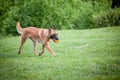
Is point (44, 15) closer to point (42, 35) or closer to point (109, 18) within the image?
point (109, 18)

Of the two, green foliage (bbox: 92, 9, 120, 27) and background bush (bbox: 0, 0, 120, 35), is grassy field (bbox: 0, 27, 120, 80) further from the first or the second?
background bush (bbox: 0, 0, 120, 35)

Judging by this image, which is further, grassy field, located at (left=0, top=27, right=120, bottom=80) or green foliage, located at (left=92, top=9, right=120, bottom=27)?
green foliage, located at (left=92, top=9, right=120, bottom=27)

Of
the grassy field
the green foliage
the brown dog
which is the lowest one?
the green foliage

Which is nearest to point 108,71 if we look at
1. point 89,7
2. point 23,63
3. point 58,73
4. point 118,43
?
point 58,73

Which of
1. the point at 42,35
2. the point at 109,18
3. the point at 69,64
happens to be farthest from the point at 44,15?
the point at 69,64

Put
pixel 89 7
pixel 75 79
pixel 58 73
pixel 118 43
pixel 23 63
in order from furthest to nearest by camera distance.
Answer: pixel 89 7 → pixel 118 43 → pixel 23 63 → pixel 58 73 → pixel 75 79

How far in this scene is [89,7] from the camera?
3947cm

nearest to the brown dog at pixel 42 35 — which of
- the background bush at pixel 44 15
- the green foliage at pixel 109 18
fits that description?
the background bush at pixel 44 15

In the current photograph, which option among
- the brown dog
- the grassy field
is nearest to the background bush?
the grassy field

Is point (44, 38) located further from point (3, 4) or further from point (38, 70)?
point (3, 4)

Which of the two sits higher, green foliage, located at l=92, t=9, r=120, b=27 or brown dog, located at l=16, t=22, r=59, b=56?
brown dog, located at l=16, t=22, r=59, b=56

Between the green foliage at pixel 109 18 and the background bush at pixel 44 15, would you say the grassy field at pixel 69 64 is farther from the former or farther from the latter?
the background bush at pixel 44 15

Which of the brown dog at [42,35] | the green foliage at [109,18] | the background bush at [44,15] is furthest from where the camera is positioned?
the background bush at [44,15]

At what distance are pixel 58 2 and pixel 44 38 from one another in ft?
58.5
